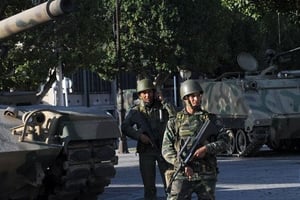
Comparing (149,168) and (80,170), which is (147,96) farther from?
(80,170)

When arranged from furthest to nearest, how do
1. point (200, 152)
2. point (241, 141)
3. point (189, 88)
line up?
point (241, 141) → point (189, 88) → point (200, 152)

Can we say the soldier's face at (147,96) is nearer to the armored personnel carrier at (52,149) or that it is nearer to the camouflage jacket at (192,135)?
the armored personnel carrier at (52,149)

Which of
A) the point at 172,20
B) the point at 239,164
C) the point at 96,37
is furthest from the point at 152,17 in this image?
the point at 239,164

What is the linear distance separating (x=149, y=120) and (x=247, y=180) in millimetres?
4566

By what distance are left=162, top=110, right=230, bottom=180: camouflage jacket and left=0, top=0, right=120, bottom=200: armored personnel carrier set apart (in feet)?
7.18

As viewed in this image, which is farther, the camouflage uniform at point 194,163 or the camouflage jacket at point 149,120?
the camouflage jacket at point 149,120

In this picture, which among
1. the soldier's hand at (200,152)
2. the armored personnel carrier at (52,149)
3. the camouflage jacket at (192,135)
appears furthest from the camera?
the armored personnel carrier at (52,149)

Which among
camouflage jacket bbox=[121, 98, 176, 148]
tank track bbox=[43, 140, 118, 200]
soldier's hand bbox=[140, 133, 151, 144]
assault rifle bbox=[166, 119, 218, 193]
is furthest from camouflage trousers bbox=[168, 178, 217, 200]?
tank track bbox=[43, 140, 118, 200]

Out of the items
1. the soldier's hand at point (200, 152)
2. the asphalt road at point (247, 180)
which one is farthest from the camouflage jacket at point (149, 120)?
the asphalt road at point (247, 180)

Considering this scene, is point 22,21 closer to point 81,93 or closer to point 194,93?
point 194,93

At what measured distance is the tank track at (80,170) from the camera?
30.4 ft

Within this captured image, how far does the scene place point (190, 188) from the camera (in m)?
7.08

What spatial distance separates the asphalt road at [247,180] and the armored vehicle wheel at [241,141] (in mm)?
294

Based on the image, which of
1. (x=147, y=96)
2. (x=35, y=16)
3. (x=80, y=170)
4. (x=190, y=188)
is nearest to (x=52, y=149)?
(x=80, y=170)
